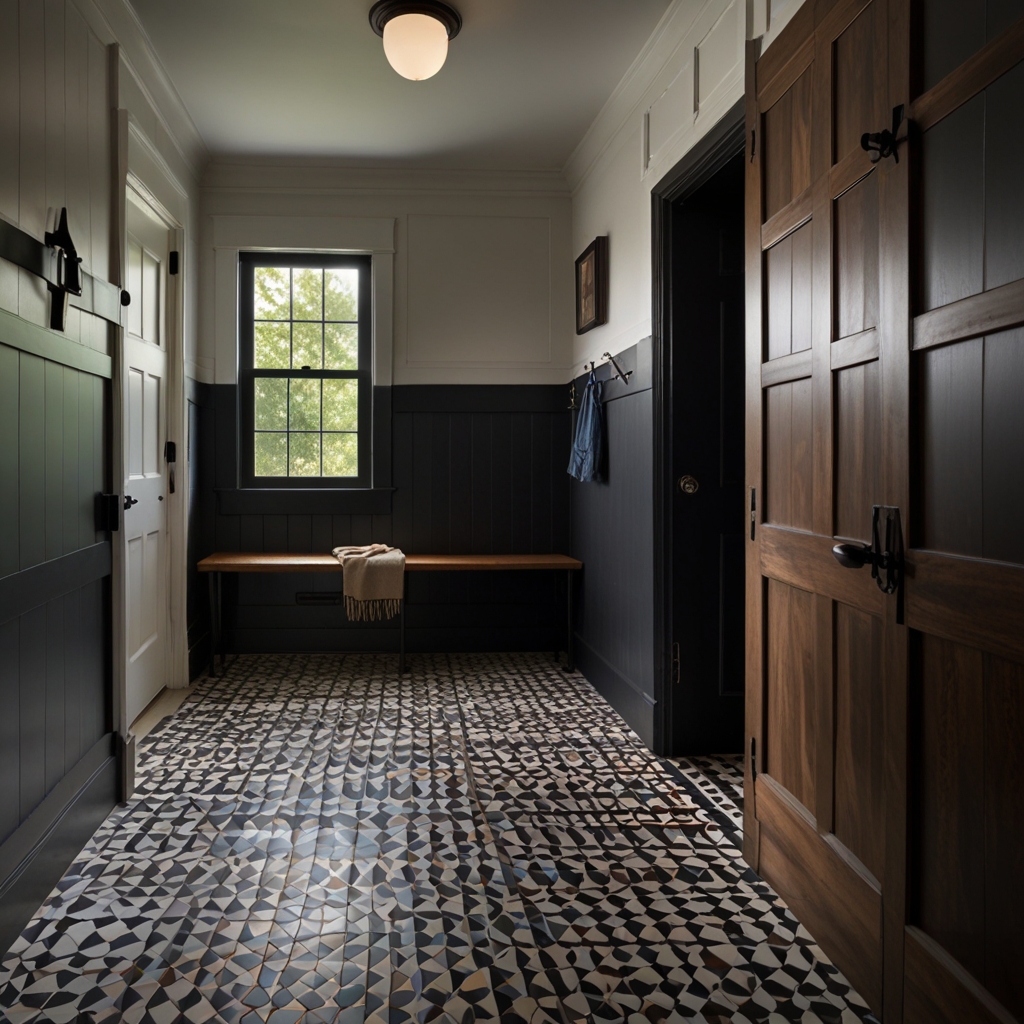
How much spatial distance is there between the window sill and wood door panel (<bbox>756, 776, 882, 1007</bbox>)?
327 cm

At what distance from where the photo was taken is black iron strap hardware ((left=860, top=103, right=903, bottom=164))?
1.58 meters

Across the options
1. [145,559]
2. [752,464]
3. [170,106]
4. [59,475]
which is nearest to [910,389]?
[752,464]

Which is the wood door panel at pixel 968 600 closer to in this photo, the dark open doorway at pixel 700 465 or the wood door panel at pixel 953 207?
the wood door panel at pixel 953 207

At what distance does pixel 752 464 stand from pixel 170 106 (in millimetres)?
3379

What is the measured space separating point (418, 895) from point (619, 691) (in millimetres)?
1911

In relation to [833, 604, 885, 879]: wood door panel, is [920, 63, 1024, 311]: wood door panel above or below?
above

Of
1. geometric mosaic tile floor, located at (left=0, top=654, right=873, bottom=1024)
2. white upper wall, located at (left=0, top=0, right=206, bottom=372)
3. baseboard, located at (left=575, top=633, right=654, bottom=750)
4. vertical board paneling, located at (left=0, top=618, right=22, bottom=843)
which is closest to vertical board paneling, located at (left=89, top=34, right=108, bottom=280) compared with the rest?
white upper wall, located at (left=0, top=0, right=206, bottom=372)

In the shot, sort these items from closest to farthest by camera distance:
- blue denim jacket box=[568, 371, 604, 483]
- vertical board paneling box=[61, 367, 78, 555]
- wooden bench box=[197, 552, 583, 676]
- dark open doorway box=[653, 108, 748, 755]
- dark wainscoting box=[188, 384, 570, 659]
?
1. vertical board paneling box=[61, 367, 78, 555]
2. dark open doorway box=[653, 108, 748, 755]
3. blue denim jacket box=[568, 371, 604, 483]
4. wooden bench box=[197, 552, 583, 676]
5. dark wainscoting box=[188, 384, 570, 659]

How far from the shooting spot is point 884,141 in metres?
1.61

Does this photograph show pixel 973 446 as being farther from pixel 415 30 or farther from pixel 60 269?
pixel 415 30

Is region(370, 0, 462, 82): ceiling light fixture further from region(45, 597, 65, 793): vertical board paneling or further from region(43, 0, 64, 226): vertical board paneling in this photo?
region(45, 597, 65, 793): vertical board paneling

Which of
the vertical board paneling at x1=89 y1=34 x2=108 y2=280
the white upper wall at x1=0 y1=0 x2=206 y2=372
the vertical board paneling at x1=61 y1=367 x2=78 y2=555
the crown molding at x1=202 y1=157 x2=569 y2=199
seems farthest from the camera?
the crown molding at x1=202 y1=157 x2=569 y2=199

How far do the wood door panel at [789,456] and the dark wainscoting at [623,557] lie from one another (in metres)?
1.21

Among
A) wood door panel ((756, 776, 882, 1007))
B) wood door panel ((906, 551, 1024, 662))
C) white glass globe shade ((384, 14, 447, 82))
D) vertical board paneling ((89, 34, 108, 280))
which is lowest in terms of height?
wood door panel ((756, 776, 882, 1007))
